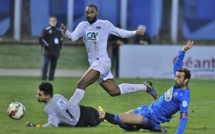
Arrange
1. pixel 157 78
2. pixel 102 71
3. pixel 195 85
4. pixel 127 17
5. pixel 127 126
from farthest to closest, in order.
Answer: pixel 127 17 < pixel 157 78 < pixel 195 85 < pixel 102 71 < pixel 127 126

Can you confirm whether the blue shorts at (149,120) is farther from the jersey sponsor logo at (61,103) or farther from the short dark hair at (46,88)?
the short dark hair at (46,88)

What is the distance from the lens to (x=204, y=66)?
2684cm

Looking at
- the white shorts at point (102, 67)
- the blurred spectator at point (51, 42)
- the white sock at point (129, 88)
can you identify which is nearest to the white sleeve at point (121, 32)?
the white shorts at point (102, 67)

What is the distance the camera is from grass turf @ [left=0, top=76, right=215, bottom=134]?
1293 centimetres

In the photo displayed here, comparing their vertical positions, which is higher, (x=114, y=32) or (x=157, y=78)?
(x=114, y=32)

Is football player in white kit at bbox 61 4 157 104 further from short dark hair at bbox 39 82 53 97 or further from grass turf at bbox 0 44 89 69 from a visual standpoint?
grass turf at bbox 0 44 89 69

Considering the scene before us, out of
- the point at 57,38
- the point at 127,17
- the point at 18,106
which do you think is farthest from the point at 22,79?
the point at 18,106

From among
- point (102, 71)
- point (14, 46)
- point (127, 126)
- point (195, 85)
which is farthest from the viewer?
point (14, 46)

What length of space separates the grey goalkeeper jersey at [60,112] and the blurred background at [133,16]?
1898 cm

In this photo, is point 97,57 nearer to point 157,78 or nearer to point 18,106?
point 18,106

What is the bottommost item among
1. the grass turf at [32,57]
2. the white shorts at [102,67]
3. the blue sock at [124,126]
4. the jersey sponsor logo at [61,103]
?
the grass turf at [32,57]

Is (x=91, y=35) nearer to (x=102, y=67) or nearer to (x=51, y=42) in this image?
(x=102, y=67)

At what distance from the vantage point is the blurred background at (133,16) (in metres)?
32.0

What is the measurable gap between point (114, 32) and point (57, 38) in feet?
32.5
